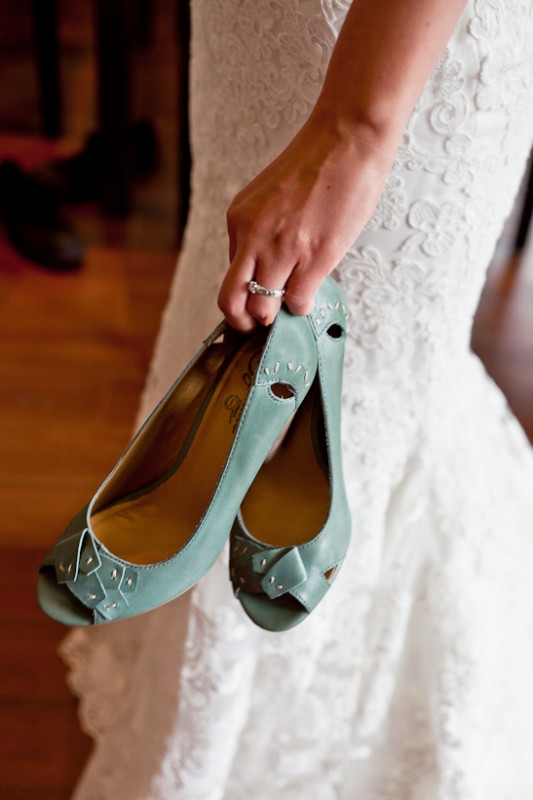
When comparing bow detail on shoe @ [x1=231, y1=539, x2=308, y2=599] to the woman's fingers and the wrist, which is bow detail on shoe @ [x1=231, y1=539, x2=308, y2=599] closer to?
the woman's fingers

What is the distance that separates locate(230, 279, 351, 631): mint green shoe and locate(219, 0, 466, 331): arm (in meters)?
0.07

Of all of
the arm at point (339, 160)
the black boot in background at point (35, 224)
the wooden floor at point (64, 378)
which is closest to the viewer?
the arm at point (339, 160)

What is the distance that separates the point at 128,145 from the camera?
2098 millimetres

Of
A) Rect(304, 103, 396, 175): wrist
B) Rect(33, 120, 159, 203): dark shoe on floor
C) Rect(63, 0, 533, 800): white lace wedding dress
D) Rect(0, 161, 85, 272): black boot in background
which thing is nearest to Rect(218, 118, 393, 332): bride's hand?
Rect(304, 103, 396, 175): wrist

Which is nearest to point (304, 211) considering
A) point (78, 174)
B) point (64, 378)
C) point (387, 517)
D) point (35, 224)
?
point (387, 517)

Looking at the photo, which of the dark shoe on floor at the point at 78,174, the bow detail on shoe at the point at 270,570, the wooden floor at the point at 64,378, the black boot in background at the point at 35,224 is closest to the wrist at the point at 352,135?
the bow detail on shoe at the point at 270,570

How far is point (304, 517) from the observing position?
710mm

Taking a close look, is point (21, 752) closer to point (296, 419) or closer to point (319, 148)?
point (296, 419)

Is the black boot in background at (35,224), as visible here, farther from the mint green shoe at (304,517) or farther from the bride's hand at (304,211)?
the bride's hand at (304,211)

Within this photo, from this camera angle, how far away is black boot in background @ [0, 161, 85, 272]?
196 centimetres

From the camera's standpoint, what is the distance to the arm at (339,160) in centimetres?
54

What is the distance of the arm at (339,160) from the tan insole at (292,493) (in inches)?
6.1

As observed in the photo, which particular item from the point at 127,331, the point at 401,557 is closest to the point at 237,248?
the point at 401,557

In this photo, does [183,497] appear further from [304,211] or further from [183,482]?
[304,211]
